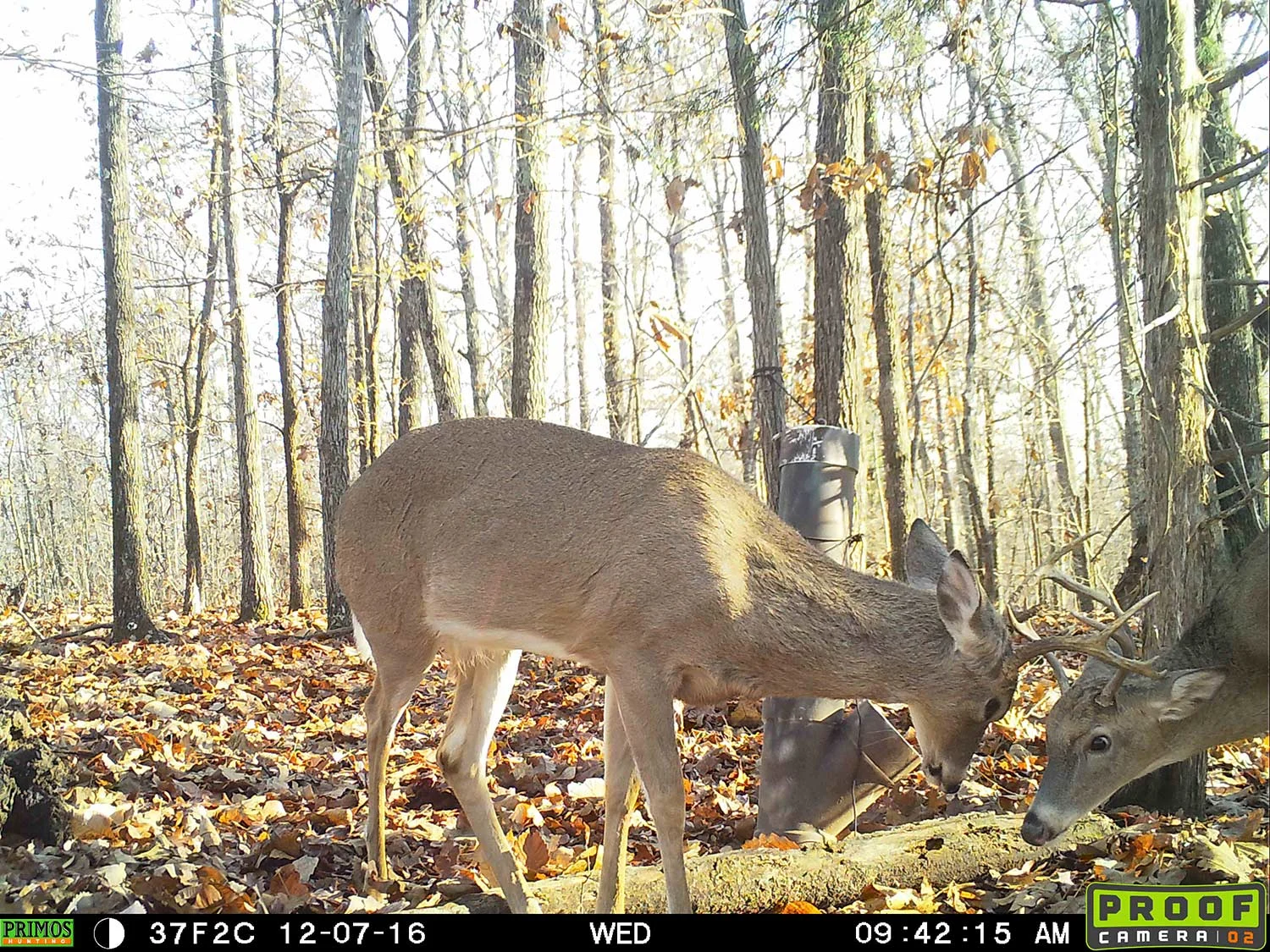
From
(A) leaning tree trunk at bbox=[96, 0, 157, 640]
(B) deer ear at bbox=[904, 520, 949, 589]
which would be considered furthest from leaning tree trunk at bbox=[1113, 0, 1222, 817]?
(A) leaning tree trunk at bbox=[96, 0, 157, 640]

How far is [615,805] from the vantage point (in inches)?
164

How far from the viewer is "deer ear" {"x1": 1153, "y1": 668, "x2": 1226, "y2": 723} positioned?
412cm

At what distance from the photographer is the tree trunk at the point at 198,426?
1659cm

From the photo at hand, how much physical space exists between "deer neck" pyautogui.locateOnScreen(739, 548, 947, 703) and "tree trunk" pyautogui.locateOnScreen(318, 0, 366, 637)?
8.50m

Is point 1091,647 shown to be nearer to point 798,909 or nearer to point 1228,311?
point 798,909

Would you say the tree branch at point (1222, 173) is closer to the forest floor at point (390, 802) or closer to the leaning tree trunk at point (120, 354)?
the forest floor at point (390, 802)

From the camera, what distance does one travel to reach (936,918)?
3453 millimetres

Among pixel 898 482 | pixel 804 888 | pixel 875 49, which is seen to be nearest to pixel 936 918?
pixel 804 888

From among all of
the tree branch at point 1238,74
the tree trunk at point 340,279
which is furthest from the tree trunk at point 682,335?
the tree trunk at point 340,279

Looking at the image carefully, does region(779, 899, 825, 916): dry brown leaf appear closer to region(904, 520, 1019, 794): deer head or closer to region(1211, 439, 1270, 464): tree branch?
region(904, 520, 1019, 794): deer head

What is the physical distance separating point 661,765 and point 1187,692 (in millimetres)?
2256

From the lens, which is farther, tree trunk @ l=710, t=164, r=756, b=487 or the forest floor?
tree trunk @ l=710, t=164, r=756, b=487

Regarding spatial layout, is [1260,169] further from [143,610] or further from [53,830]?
[143,610]

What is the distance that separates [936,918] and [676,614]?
55.3 inches
